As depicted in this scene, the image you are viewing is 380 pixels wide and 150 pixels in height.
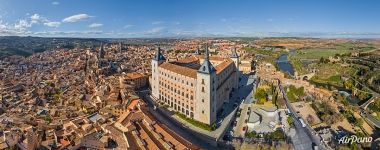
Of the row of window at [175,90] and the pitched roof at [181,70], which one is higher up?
the pitched roof at [181,70]

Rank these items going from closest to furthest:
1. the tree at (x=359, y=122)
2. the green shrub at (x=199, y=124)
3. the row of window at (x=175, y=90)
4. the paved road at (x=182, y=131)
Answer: the paved road at (x=182, y=131) < the green shrub at (x=199, y=124) < the row of window at (x=175, y=90) < the tree at (x=359, y=122)

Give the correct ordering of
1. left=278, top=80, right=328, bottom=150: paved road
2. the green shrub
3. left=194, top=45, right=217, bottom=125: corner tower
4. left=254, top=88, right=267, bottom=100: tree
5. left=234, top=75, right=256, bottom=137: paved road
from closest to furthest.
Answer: left=278, top=80, right=328, bottom=150: paved road
the green shrub
left=194, top=45, right=217, bottom=125: corner tower
left=234, top=75, right=256, bottom=137: paved road
left=254, top=88, right=267, bottom=100: tree

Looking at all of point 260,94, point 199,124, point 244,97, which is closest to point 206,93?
point 199,124

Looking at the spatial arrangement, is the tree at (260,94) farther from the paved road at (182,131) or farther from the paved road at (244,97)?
the paved road at (182,131)

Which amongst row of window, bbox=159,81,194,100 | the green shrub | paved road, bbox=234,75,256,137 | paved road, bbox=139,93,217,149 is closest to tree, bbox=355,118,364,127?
paved road, bbox=234,75,256,137

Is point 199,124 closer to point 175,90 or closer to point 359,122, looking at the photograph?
point 175,90

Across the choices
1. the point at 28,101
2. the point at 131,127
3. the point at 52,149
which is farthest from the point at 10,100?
the point at 131,127

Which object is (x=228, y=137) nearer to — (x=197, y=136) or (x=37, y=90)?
(x=197, y=136)

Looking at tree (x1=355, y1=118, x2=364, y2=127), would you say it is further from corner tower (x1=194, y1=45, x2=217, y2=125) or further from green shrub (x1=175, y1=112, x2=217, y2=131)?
green shrub (x1=175, y1=112, x2=217, y2=131)

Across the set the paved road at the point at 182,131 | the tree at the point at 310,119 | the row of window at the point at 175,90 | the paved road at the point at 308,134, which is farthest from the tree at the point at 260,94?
the paved road at the point at 182,131
